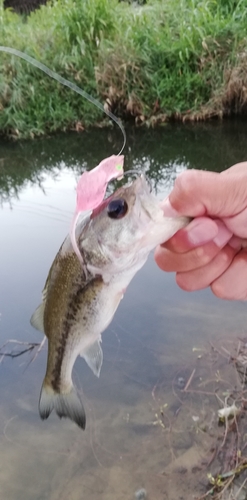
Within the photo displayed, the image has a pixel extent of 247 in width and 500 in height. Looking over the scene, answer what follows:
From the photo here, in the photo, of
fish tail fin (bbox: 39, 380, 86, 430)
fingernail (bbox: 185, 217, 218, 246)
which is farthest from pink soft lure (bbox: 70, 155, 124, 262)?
fish tail fin (bbox: 39, 380, 86, 430)

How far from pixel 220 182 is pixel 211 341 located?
2.57 m

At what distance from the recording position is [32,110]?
898cm

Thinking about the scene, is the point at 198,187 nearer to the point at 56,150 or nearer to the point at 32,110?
the point at 56,150

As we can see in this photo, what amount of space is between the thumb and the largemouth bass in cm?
6

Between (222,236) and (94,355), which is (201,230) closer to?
(222,236)

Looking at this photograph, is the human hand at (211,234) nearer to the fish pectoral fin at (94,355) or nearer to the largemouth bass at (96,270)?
the largemouth bass at (96,270)

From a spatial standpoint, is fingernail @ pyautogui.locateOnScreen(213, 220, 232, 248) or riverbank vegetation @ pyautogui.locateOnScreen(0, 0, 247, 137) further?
riverbank vegetation @ pyautogui.locateOnScreen(0, 0, 247, 137)

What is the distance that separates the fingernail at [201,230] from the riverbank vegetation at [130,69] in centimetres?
760

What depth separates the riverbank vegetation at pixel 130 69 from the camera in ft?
28.5

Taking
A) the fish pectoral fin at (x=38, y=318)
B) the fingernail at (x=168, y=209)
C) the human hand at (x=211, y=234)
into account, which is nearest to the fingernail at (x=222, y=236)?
the human hand at (x=211, y=234)

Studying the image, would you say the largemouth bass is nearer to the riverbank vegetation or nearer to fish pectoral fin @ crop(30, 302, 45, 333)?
fish pectoral fin @ crop(30, 302, 45, 333)

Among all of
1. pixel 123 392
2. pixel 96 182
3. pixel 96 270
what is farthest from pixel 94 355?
pixel 123 392

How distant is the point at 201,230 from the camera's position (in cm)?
159

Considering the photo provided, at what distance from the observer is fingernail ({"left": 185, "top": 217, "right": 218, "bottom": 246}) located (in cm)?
158
